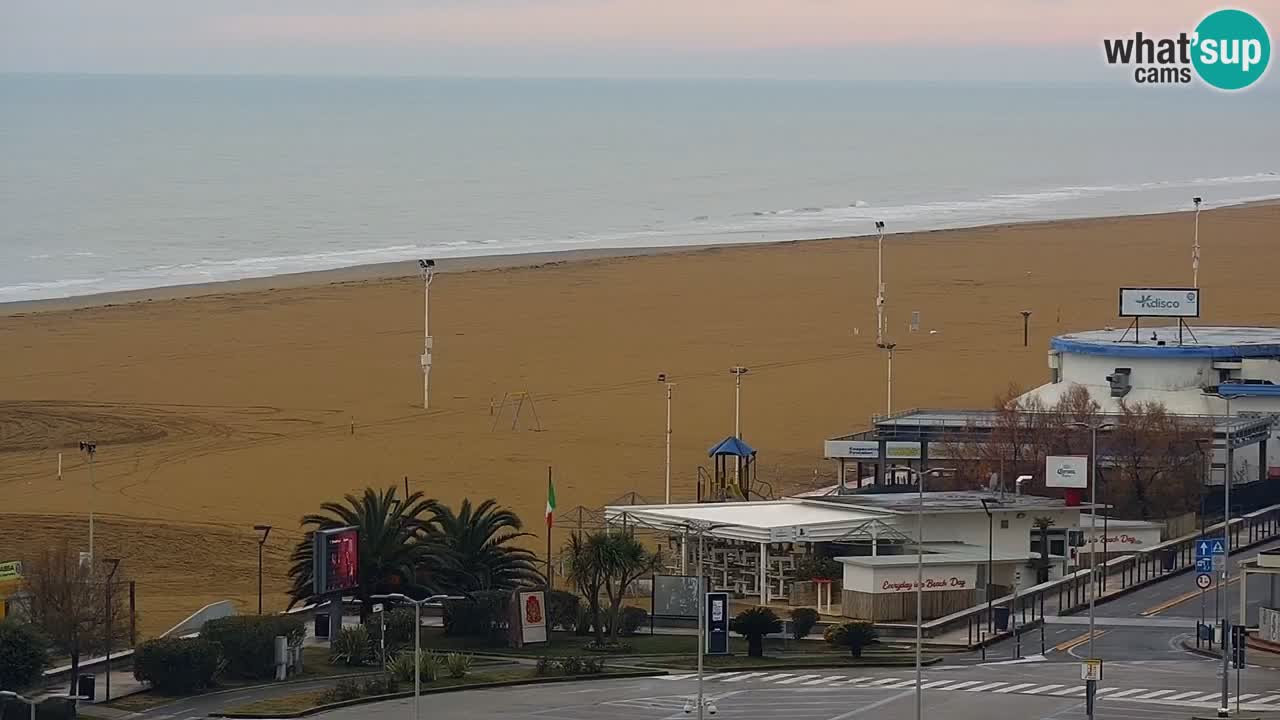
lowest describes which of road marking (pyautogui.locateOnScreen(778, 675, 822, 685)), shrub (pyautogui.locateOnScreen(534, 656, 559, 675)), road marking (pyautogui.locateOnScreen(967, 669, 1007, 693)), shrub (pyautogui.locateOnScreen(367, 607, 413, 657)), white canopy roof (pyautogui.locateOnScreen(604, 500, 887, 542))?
road marking (pyautogui.locateOnScreen(778, 675, 822, 685))

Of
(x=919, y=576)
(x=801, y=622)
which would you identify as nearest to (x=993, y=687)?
(x=919, y=576)

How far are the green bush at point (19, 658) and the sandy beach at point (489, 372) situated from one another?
1185cm

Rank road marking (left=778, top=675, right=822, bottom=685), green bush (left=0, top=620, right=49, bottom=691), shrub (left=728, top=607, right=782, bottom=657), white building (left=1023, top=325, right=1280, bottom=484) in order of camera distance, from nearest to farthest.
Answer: green bush (left=0, top=620, right=49, bottom=691)
road marking (left=778, top=675, right=822, bottom=685)
shrub (left=728, top=607, right=782, bottom=657)
white building (left=1023, top=325, right=1280, bottom=484)

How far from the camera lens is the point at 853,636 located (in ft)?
205

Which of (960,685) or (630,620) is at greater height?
(630,620)

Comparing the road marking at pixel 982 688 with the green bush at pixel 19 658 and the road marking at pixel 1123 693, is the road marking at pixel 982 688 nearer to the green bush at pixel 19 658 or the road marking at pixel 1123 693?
the road marking at pixel 1123 693

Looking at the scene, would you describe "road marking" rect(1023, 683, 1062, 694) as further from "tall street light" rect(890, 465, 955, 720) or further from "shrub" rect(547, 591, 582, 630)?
"shrub" rect(547, 591, 582, 630)

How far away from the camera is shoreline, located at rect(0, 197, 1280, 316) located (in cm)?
14425

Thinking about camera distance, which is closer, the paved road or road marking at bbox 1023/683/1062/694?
the paved road

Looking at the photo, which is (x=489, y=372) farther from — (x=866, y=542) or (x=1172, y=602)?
(x=1172, y=602)

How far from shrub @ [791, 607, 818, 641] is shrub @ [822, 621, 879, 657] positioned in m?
0.73

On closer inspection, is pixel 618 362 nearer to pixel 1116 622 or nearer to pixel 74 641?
pixel 1116 622

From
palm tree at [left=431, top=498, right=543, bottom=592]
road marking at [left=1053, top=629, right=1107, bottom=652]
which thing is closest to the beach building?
road marking at [left=1053, top=629, right=1107, bottom=652]

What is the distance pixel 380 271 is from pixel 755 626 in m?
103
